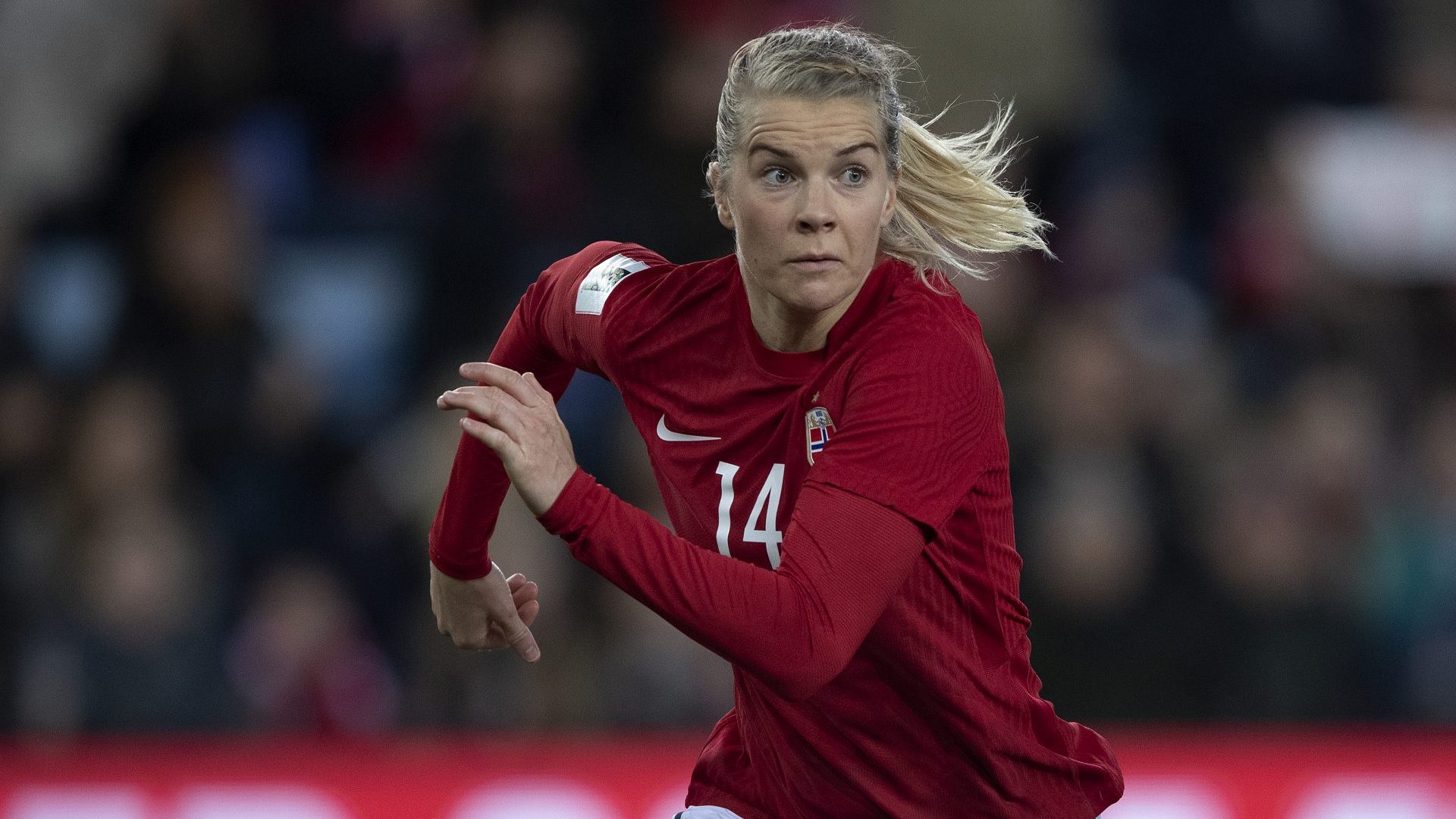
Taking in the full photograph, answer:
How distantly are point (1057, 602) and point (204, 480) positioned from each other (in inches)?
105

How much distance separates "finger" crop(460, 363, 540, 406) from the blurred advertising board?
2.09 metres

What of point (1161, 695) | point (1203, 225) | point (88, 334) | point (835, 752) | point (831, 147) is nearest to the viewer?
point (831, 147)

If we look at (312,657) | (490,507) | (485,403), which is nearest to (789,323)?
(485,403)

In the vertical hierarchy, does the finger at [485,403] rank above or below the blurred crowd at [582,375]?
below

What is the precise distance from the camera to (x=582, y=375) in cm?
629

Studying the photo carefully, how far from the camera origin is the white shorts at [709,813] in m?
3.22

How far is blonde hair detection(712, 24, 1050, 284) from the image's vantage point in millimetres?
2801

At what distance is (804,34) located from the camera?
2.84 metres

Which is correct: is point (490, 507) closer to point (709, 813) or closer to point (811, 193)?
point (709, 813)

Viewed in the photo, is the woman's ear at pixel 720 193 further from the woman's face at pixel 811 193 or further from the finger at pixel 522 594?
the finger at pixel 522 594

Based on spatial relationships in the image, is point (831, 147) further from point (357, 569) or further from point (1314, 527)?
point (1314, 527)

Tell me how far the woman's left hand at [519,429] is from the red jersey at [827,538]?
0.11ft

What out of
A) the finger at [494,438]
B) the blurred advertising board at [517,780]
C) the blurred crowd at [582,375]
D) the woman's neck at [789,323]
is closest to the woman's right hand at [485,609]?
the woman's neck at [789,323]

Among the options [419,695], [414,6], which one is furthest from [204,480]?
[414,6]
